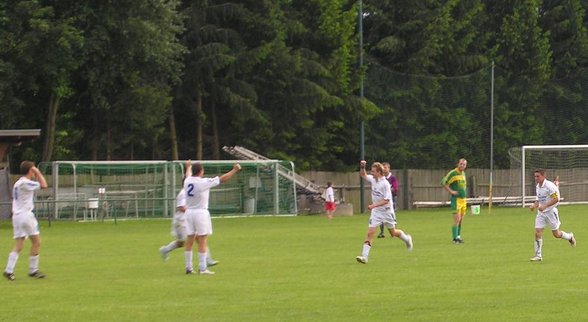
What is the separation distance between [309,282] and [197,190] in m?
2.79

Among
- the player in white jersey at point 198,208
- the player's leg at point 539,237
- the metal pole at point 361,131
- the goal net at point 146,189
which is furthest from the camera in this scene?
the metal pole at point 361,131

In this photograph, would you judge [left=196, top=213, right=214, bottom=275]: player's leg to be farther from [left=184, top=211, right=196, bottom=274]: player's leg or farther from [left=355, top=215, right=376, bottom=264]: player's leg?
[left=355, top=215, right=376, bottom=264]: player's leg

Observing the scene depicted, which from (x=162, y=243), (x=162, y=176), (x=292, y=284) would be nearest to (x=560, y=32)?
(x=162, y=176)

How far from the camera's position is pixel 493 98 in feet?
193

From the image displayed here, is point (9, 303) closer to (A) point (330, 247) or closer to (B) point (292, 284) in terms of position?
(B) point (292, 284)

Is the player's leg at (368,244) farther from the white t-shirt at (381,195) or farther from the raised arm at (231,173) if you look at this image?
the raised arm at (231,173)

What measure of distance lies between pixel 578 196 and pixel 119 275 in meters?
40.4

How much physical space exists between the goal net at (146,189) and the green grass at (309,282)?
42.7ft

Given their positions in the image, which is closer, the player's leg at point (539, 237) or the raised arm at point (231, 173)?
the raised arm at point (231, 173)

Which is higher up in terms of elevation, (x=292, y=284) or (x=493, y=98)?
(x=493, y=98)

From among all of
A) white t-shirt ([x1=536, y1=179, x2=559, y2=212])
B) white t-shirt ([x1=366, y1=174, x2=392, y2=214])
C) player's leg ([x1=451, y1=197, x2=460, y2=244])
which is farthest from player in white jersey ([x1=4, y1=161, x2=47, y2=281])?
player's leg ([x1=451, y1=197, x2=460, y2=244])

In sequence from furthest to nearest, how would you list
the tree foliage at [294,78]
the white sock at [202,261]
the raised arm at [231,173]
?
the tree foliage at [294,78] → the white sock at [202,261] → the raised arm at [231,173]

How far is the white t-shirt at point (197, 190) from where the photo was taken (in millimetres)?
20266

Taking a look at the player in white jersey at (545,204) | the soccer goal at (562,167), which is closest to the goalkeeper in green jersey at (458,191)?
the player in white jersey at (545,204)
